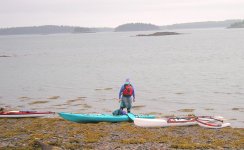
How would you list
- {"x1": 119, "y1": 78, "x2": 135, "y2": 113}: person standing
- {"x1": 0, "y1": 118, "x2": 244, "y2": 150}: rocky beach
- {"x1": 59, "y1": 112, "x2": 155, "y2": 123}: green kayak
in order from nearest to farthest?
1. {"x1": 0, "y1": 118, "x2": 244, "y2": 150}: rocky beach
2. {"x1": 59, "y1": 112, "x2": 155, "y2": 123}: green kayak
3. {"x1": 119, "y1": 78, "x2": 135, "y2": 113}: person standing

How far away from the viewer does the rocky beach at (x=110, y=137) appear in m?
14.8

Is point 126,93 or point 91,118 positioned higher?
point 126,93

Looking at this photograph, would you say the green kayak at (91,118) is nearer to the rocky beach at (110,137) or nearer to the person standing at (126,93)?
the rocky beach at (110,137)

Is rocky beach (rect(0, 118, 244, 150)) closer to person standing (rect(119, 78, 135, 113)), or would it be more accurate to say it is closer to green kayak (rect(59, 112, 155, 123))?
green kayak (rect(59, 112, 155, 123))

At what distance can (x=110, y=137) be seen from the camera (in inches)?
656

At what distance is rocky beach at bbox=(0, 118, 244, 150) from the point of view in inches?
584

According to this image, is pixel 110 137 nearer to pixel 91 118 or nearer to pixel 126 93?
pixel 91 118

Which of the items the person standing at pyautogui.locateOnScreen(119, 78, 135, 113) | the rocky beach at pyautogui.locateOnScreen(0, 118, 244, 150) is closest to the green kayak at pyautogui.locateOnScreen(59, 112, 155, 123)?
the rocky beach at pyautogui.locateOnScreen(0, 118, 244, 150)

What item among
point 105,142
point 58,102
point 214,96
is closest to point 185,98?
point 214,96

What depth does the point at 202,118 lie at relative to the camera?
20688 millimetres

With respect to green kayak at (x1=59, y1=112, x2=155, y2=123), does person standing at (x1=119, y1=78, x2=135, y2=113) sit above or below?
above

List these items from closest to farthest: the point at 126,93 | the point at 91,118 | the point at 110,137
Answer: the point at 110,137 < the point at 91,118 < the point at 126,93

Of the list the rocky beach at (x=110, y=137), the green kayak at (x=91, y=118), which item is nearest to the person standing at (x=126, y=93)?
the green kayak at (x=91, y=118)

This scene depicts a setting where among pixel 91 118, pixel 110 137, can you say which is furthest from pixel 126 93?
pixel 110 137
